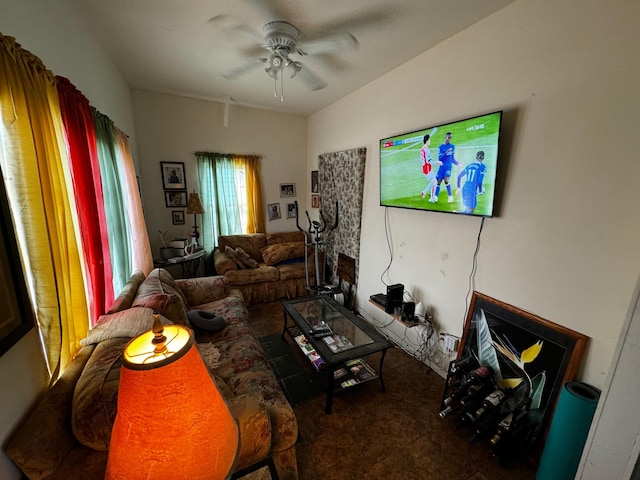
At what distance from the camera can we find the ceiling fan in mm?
1784

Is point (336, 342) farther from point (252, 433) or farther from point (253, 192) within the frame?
point (253, 192)

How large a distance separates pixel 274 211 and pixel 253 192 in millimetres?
492

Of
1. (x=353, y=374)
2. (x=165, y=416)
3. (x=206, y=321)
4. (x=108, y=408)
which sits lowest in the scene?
(x=353, y=374)

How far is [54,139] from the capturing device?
1173mm

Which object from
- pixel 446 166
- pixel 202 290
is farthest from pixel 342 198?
pixel 202 290

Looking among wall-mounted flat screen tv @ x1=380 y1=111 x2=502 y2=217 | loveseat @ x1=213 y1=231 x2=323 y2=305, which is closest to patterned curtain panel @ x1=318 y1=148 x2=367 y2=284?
loveseat @ x1=213 y1=231 x2=323 y2=305

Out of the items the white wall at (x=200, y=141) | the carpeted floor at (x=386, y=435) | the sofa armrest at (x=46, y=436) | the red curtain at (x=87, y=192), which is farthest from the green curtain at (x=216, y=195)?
the sofa armrest at (x=46, y=436)

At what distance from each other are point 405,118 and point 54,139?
249cm

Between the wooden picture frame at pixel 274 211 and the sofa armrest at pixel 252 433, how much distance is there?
3482 millimetres

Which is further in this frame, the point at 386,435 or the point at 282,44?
the point at 282,44

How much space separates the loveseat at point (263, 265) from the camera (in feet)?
11.5

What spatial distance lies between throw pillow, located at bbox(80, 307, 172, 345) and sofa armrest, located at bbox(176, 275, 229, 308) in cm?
104

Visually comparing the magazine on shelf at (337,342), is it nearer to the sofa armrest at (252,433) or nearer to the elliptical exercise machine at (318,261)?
the sofa armrest at (252,433)

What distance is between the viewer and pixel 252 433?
42.5 inches
